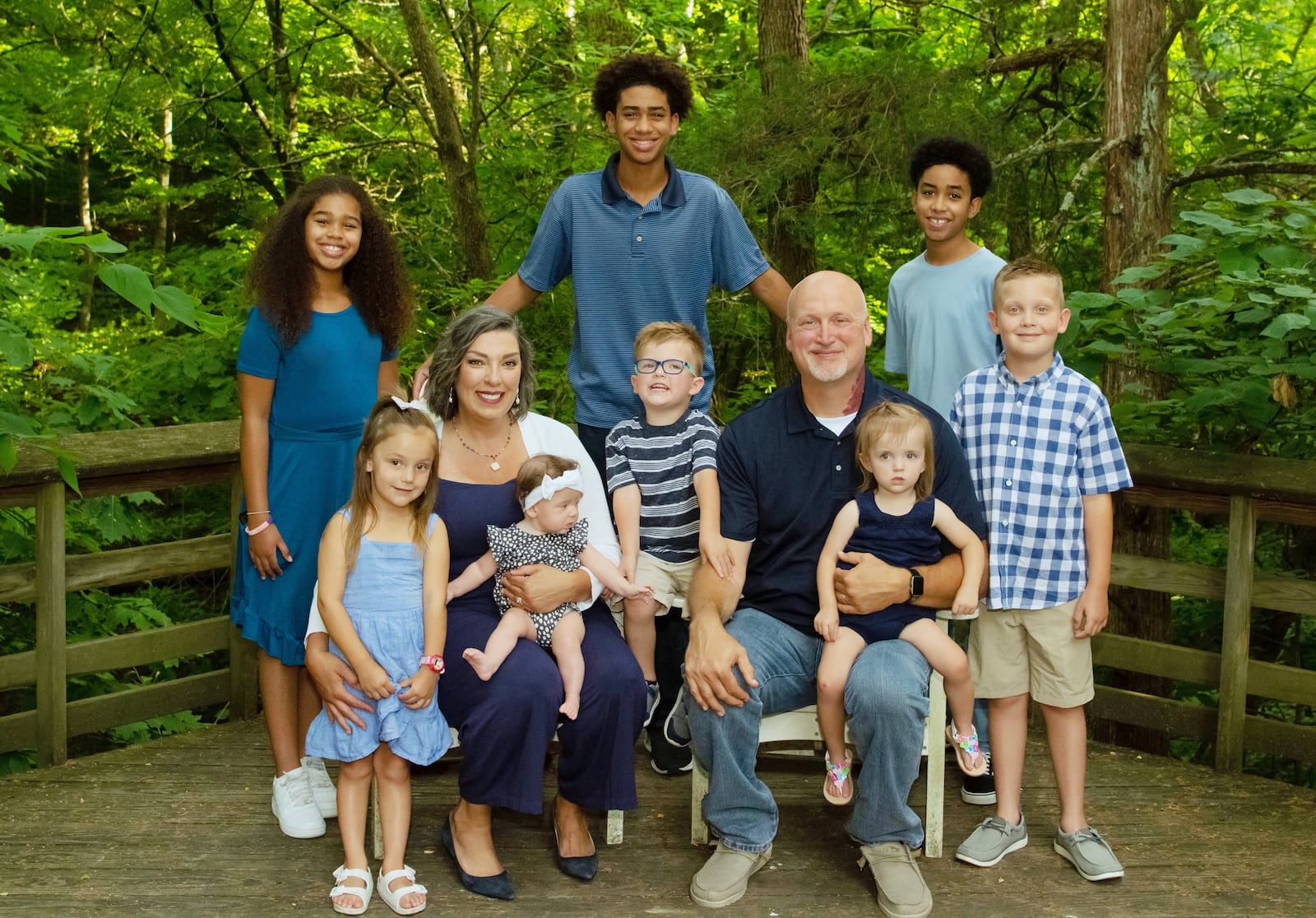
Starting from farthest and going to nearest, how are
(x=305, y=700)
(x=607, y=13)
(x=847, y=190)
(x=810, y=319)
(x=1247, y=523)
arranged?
(x=607, y=13), (x=847, y=190), (x=1247, y=523), (x=305, y=700), (x=810, y=319)

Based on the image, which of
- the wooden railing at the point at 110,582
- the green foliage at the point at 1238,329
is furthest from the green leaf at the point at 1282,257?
the wooden railing at the point at 110,582

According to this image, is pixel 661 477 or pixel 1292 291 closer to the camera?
pixel 1292 291

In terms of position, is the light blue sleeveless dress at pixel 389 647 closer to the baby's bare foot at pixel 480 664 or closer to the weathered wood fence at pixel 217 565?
the baby's bare foot at pixel 480 664

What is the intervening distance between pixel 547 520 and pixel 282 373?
0.75 metres

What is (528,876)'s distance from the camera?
2732mm

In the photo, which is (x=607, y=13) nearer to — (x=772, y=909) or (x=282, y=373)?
(x=282, y=373)

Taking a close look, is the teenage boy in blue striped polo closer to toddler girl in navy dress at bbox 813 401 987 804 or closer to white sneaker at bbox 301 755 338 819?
toddler girl in navy dress at bbox 813 401 987 804

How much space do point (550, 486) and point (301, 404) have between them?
0.68 metres

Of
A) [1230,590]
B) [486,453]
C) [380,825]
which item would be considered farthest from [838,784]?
[1230,590]

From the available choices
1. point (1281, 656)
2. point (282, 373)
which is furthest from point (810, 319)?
point (1281, 656)

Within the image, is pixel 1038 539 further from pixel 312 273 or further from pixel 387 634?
pixel 312 273

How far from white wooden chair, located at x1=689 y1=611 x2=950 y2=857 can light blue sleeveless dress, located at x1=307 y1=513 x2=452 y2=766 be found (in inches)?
24.5

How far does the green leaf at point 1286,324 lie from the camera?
108 inches

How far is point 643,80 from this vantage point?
3.19 m
